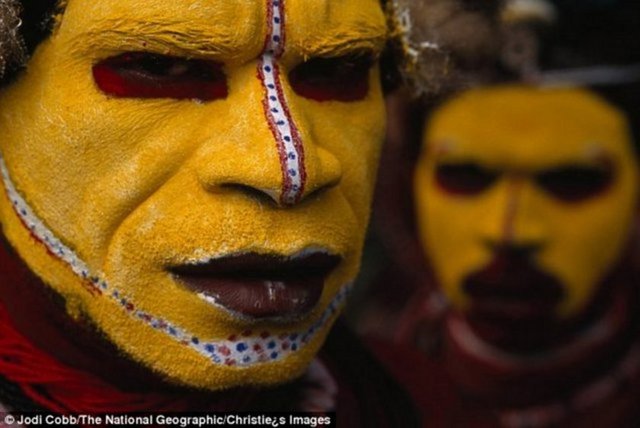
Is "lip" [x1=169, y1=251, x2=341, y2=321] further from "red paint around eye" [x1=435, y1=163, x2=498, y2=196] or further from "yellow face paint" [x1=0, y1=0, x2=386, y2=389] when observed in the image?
"red paint around eye" [x1=435, y1=163, x2=498, y2=196]

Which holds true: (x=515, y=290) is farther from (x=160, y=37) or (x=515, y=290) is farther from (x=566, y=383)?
(x=160, y=37)

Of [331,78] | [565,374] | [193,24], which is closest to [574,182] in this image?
[565,374]

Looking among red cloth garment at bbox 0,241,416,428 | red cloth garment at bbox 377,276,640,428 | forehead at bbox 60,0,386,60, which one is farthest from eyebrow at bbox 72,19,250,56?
red cloth garment at bbox 377,276,640,428

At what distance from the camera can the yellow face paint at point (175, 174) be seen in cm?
169

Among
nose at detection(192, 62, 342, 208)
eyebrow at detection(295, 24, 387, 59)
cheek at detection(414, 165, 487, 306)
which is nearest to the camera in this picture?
nose at detection(192, 62, 342, 208)

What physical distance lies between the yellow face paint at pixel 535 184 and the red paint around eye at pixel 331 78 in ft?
3.83

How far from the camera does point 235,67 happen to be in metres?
1.75

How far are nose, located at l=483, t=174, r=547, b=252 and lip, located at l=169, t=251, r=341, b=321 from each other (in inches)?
51.1

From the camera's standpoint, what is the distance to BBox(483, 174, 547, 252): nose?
2.97 m

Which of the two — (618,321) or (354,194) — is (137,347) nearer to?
(354,194)

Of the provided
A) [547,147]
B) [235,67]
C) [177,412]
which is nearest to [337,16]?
[235,67]

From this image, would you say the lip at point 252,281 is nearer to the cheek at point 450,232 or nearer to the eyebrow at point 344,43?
the eyebrow at point 344,43

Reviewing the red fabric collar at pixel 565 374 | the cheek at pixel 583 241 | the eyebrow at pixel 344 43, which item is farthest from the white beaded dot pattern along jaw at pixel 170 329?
the red fabric collar at pixel 565 374

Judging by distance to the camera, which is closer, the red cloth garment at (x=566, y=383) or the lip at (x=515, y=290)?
→ the lip at (x=515, y=290)
